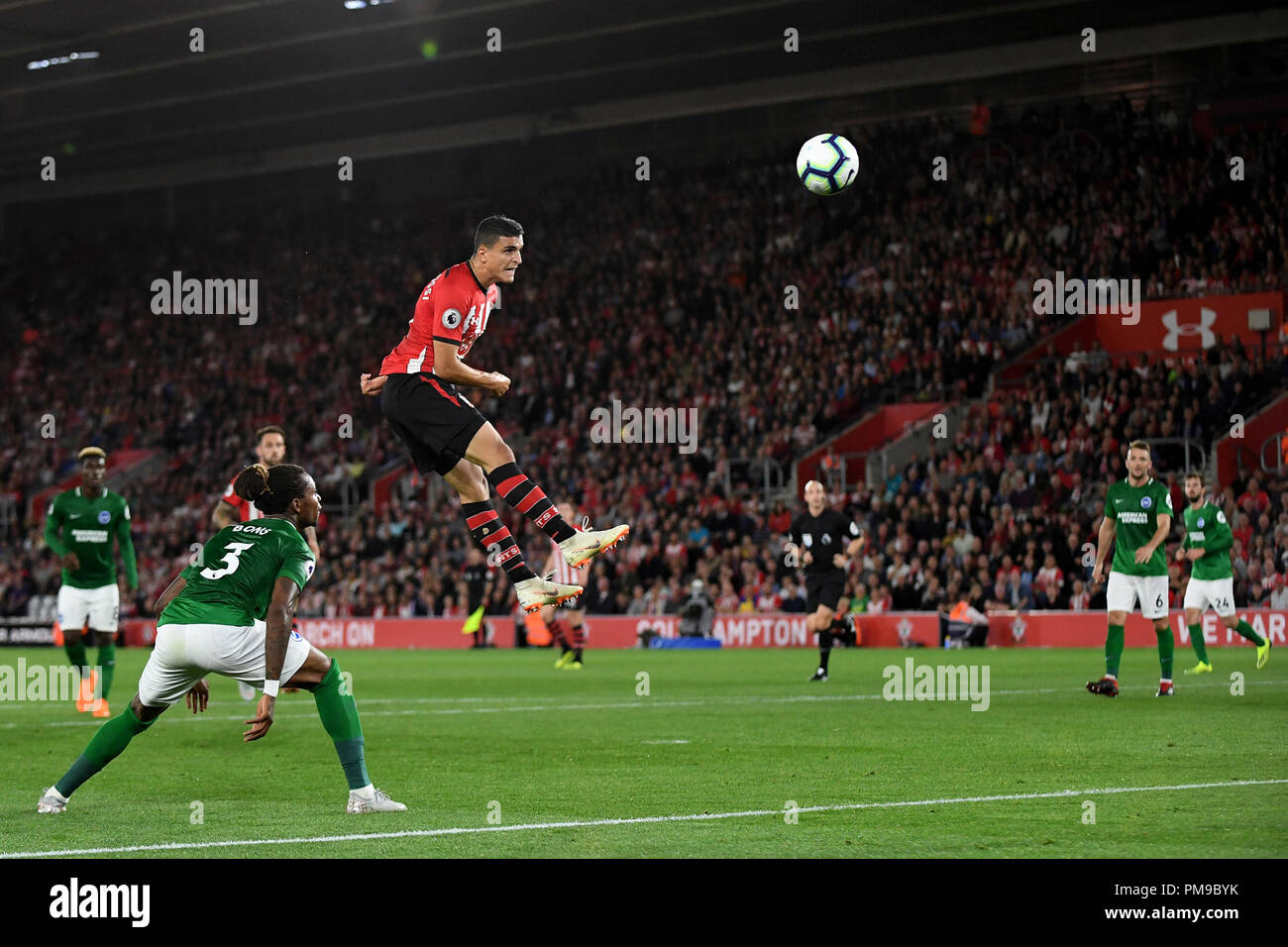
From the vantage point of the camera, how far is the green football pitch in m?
7.41

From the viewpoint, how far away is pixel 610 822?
8.05 metres

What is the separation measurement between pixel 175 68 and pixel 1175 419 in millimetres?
24672

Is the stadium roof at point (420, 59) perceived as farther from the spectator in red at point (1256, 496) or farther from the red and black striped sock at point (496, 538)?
the red and black striped sock at point (496, 538)

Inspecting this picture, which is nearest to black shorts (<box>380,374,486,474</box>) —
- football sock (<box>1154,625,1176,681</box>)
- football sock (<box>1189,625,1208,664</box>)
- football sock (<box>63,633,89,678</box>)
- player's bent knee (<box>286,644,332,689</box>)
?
player's bent knee (<box>286,644,332,689</box>)

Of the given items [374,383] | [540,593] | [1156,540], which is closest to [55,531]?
[374,383]

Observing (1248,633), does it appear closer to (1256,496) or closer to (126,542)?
(1256,496)

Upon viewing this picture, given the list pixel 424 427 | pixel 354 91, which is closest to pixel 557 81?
pixel 354 91

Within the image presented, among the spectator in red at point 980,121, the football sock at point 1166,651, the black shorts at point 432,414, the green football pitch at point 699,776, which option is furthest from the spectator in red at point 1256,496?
the black shorts at point 432,414

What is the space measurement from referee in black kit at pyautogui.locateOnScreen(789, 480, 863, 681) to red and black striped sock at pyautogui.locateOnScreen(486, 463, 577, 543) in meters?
10.6

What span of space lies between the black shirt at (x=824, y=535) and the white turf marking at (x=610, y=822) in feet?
36.6

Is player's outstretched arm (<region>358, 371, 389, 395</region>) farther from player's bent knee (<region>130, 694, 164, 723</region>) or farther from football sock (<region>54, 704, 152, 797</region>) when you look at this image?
football sock (<region>54, 704, 152, 797</region>)

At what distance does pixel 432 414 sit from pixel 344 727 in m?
1.82

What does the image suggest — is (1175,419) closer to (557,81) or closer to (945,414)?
(945,414)

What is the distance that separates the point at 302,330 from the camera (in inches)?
1708
